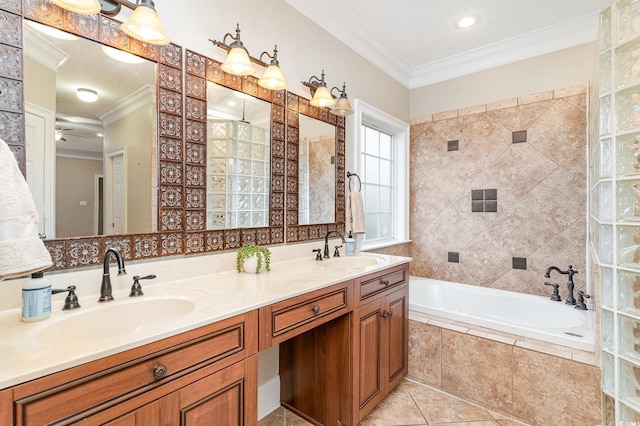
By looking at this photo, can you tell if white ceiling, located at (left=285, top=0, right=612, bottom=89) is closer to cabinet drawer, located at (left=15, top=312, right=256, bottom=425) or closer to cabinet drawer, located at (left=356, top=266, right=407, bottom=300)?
cabinet drawer, located at (left=356, top=266, right=407, bottom=300)

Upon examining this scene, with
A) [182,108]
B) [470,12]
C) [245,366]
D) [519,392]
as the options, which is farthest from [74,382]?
[470,12]

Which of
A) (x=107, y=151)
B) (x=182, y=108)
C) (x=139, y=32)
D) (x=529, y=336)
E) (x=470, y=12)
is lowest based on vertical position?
(x=529, y=336)

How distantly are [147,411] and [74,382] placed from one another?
8.9 inches

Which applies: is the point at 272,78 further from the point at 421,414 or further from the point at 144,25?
the point at 421,414

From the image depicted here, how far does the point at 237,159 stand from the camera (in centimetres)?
172

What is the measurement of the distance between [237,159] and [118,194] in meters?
0.62

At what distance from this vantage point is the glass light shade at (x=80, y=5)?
1029 mm

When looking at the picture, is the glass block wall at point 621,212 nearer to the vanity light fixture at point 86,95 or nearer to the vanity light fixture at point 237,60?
the vanity light fixture at point 237,60

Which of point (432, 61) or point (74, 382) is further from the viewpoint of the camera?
point (432, 61)

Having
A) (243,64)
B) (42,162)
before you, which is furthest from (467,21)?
(42,162)

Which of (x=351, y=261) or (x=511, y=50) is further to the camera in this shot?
(x=511, y=50)

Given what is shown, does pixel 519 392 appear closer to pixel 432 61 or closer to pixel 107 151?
pixel 107 151

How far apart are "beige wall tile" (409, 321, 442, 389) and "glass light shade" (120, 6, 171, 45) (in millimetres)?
2311

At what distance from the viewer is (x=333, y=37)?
2371 mm
